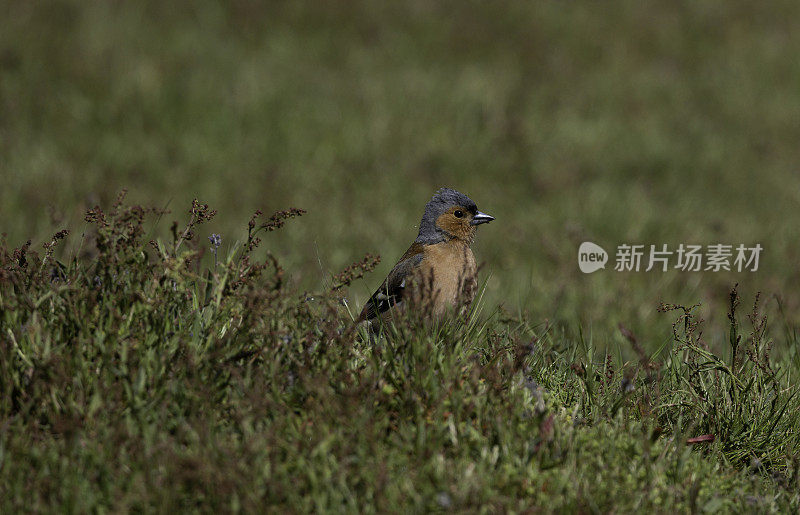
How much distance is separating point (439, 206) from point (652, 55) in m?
12.1

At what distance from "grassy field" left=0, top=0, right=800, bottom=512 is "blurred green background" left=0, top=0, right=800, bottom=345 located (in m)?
0.06

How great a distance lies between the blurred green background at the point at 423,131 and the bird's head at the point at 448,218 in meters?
1.82

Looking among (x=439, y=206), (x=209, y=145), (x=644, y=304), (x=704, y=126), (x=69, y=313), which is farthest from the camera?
(x=704, y=126)

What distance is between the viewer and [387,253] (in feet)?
28.8

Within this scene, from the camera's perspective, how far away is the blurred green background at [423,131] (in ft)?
29.8

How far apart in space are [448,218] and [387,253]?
11.6ft

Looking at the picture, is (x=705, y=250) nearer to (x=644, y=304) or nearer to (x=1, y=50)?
(x=644, y=304)

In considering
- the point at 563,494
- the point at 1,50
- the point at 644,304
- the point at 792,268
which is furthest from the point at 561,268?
the point at 1,50

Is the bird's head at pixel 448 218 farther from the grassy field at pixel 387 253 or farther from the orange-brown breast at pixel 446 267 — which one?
the grassy field at pixel 387 253

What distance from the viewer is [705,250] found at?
9320mm

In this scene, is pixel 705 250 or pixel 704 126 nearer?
pixel 705 250

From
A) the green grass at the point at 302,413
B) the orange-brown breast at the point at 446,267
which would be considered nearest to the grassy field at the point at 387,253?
the green grass at the point at 302,413

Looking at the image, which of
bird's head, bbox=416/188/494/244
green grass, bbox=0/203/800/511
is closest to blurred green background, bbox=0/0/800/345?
bird's head, bbox=416/188/494/244

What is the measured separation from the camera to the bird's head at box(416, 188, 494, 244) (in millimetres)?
5258
